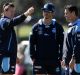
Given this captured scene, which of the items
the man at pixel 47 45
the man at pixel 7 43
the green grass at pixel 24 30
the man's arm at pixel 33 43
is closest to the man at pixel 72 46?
the man at pixel 47 45

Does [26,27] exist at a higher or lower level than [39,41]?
higher

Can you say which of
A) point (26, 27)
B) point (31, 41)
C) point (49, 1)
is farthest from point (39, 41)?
point (26, 27)

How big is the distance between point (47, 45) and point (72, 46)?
0.67 metres

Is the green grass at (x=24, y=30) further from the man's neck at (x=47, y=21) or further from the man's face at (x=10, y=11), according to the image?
the man's neck at (x=47, y=21)

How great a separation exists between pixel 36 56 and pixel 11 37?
68cm

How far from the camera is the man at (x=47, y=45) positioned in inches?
515

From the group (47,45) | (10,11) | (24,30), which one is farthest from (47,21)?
(24,30)

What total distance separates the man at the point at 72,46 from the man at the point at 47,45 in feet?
1.23

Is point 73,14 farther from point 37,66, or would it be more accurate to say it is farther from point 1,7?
point 1,7

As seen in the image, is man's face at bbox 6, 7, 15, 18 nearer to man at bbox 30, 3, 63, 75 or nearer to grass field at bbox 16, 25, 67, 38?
man at bbox 30, 3, 63, 75

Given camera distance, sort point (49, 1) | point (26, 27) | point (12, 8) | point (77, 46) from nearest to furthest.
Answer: point (77, 46), point (12, 8), point (49, 1), point (26, 27)

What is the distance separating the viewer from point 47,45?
1306 centimetres

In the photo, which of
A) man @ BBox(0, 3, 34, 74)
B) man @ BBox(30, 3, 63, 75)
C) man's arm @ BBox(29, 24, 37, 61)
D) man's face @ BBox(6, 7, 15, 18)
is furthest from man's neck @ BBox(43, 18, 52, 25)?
man's face @ BBox(6, 7, 15, 18)

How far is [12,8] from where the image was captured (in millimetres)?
13320
